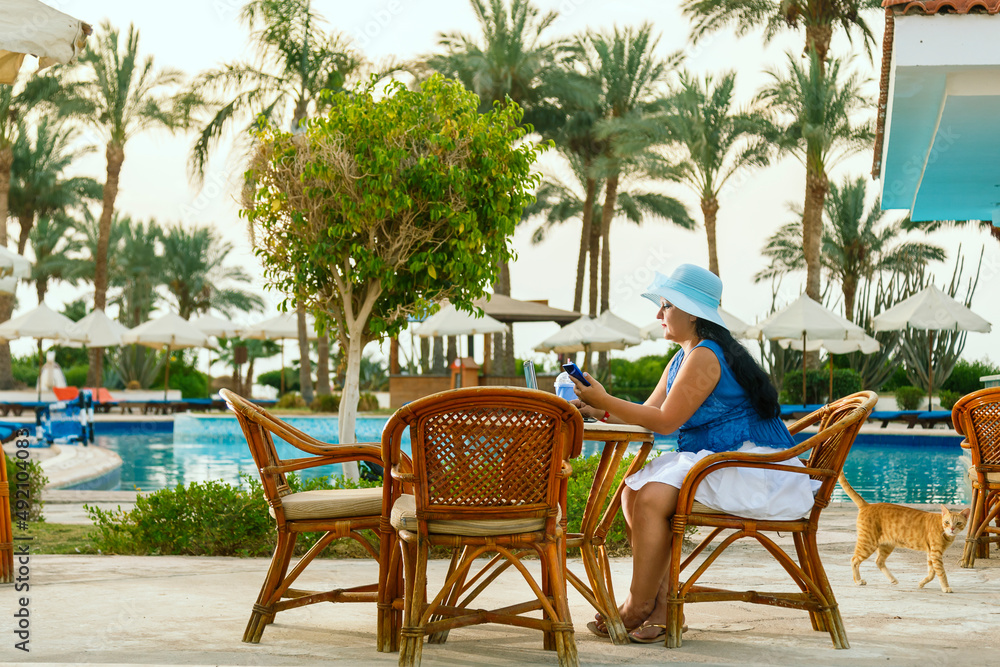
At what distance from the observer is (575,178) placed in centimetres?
3088

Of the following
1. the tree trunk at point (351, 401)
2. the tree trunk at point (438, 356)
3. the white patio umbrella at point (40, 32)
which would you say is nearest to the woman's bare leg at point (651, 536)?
the white patio umbrella at point (40, 32)

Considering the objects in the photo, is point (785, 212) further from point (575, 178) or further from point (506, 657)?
point (506, 657)

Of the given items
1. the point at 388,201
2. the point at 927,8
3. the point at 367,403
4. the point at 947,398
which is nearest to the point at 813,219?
the point at 947,398

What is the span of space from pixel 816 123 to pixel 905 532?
18.4 meters

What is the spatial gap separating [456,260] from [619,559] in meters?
3.01

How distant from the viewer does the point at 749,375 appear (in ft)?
11.0

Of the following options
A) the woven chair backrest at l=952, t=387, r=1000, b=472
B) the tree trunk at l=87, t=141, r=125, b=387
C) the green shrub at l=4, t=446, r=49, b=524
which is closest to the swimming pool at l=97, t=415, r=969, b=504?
the green shrub at l=4, t=446, r=49, b=524

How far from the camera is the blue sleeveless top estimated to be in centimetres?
337

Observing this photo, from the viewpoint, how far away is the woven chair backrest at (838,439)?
3.18m

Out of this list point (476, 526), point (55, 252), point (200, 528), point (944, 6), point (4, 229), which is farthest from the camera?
point (55, 252)

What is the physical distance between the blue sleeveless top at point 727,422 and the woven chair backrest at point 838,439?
134mm

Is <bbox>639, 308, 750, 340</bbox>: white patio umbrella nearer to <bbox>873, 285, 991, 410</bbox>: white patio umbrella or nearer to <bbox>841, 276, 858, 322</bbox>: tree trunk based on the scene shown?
<bbox>873, 285, 991, 410</bbox>: white patio umbrella

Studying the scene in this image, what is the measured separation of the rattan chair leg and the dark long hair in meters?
1.62

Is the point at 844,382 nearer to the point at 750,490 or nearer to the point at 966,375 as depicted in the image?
the point at 966,375
